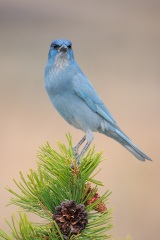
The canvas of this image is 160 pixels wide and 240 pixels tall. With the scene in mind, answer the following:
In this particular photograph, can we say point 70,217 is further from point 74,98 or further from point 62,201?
point 74,98

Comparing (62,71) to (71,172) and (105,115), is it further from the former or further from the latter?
(71,172)

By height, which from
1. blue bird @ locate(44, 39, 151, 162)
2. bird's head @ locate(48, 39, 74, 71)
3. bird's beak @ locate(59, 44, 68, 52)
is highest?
bird's head @ locate(48, 39, 74, 71)

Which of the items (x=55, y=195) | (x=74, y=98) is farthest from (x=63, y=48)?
(x=55, y=195)

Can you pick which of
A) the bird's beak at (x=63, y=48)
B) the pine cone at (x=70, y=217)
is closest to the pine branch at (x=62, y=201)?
the pine cone at (x=70, y=217)

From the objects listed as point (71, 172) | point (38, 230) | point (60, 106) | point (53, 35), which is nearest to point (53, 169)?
point (71, 172)

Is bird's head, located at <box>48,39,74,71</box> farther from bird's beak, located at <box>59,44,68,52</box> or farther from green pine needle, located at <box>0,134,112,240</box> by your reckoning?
green pine needle, located at <box>0,134,112,240</box>

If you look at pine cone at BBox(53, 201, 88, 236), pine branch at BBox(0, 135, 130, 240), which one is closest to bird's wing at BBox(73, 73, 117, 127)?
pine branch at BBox(0, 135, 130, 240)
